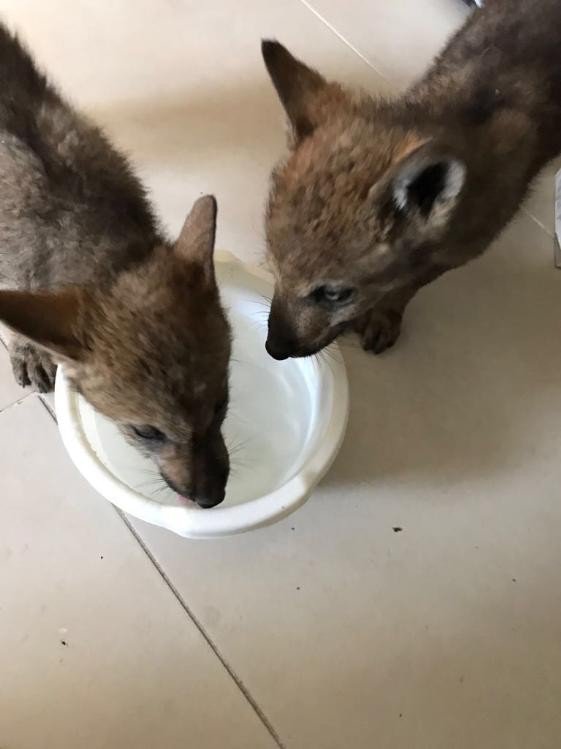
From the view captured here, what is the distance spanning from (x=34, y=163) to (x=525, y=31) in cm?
121

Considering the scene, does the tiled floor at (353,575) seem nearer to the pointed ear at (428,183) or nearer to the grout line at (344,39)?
the grout line at (344,39)

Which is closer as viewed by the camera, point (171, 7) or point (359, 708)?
point (359, 708)

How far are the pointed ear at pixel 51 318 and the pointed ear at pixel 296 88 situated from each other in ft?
2.10

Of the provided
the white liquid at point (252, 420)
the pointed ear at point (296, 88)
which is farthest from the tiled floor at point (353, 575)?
the pointed ear at point (296, 88)

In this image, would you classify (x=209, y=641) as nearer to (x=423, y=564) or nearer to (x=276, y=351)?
(x=423, y=564)

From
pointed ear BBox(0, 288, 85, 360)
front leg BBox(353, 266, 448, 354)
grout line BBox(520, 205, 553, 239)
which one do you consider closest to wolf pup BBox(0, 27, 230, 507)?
pointed ear BBox(0, 288, 85, 360)

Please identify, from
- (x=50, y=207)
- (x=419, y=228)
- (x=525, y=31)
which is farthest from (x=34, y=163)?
(x=525, y=31)

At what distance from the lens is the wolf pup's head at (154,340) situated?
60.9 inches

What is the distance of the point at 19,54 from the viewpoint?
212cm

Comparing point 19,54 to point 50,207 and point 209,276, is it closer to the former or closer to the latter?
point 50,207

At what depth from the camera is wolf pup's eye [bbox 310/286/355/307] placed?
1.81 m

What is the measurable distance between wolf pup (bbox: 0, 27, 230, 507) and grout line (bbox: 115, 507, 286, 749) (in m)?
0.39

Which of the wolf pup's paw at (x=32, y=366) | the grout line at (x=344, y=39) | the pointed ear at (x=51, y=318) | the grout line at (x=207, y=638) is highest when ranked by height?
the grout line at (x=344, y=39)

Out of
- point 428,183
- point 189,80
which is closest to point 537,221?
point 428,183
